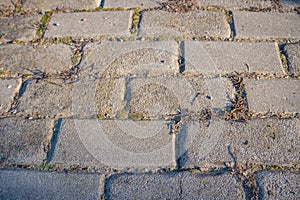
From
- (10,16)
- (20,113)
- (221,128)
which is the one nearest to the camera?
(221,128)

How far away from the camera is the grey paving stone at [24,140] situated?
191 cm

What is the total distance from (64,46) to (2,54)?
0.50 meters

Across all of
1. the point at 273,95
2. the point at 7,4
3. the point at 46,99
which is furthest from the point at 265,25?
the point at 7,4

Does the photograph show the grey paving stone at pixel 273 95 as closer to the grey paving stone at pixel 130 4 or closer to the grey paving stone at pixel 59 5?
the grey paving stone at pixel 130 4

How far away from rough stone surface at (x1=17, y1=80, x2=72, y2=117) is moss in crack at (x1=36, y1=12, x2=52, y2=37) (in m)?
0.59

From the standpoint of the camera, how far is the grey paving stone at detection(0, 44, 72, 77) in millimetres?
2410

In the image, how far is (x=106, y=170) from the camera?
1832 millimetres

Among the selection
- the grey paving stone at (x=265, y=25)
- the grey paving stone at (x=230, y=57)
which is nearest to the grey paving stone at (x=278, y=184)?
the grey paving stone at (x=230, y=57)

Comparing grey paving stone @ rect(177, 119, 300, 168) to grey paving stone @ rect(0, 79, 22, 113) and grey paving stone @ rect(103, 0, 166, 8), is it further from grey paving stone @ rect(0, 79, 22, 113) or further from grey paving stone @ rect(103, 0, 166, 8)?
grey paving stone @ rect(103, 0, 166, 8)

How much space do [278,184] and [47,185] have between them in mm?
1277

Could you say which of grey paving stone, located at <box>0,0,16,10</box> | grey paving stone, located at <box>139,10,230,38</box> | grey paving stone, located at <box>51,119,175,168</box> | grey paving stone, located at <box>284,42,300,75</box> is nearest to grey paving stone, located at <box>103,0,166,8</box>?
grey paving stone, located at <box>139,10,230,38</box>

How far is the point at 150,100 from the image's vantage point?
216 cm

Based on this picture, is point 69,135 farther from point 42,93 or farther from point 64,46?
point 64,46

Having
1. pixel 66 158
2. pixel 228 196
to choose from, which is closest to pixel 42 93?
pixel 66 158
